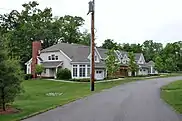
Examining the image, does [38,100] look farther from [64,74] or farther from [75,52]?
[75,52]

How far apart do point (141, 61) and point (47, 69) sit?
28431mm

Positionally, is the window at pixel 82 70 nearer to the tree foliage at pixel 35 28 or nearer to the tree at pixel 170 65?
the tree foliage at pixel 35 28

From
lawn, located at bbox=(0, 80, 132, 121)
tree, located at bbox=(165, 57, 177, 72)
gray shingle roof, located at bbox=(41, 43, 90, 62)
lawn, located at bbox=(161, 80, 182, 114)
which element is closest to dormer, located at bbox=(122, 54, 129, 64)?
gray shingle roof, located at bbox=(41, 43, 90, 62)

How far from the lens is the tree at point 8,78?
16.9 m

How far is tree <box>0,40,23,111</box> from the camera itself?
55.4 ft

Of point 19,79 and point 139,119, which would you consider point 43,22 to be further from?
point 139,119

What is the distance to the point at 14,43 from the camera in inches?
2557

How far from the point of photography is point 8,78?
55.9ft

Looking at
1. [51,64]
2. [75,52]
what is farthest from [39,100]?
[75,52]

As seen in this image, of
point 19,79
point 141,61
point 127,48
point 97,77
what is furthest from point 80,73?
point 127,48

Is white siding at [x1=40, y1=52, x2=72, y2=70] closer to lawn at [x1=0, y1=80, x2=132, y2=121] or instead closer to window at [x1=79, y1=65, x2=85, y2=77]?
window at [x1=79, y1=65, x2=85, y2=77]

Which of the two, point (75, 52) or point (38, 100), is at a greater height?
point (75, 52)

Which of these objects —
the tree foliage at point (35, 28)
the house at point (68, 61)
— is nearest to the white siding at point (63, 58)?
the house at point (68, 61)

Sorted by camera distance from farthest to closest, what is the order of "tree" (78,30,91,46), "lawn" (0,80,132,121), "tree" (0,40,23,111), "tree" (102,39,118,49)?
1. "tree" (102,39,118,49)
2. "tree" (78,30,91,46)
3. "tree" (0,40,23,111)
4. "lawn" (0,80,132,121)
